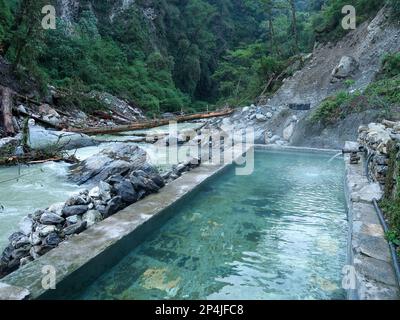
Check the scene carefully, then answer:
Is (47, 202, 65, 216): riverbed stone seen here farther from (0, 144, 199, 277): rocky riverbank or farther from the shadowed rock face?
the shadowed rock face

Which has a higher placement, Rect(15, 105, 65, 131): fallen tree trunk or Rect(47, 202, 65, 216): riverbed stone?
Rect(15, 105, 65, 131): fallen tree trunk

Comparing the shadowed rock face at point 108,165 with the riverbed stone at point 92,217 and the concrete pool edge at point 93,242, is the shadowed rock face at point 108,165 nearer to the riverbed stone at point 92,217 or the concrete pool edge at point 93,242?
the concrete pool edge at point 93,242

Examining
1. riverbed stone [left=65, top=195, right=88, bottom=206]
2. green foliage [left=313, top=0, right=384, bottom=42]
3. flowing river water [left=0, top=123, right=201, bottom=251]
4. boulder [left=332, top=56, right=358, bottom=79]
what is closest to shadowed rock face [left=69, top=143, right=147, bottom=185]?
flowing river water [left=0, top=123, right=201, bottom=251]

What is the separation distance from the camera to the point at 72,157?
29.9ft

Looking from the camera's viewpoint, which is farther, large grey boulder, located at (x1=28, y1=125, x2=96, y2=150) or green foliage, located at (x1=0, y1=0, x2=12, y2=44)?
green foliage, located at (x1=0, y1=0, x2=12, y2=44)

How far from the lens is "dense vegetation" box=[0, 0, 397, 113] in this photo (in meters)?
16.4

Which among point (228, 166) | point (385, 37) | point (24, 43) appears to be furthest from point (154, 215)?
point (385, 37)

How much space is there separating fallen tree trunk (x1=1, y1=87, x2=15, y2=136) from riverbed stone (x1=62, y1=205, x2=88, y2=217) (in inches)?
282

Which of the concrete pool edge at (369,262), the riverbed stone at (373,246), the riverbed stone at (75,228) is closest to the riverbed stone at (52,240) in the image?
the riverbed stone at (75,228)

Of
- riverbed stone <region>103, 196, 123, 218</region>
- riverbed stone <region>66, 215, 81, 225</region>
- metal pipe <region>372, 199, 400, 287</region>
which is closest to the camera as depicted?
metal pipe <region>372, 199, 400, 287</region>

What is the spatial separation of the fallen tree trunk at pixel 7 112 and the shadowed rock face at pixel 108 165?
356cm

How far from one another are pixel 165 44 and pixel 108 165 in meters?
30.0

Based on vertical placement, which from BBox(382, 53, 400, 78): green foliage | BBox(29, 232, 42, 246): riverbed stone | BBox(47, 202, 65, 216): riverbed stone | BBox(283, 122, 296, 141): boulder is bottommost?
BBox(29, 232, 42, 246): riverbed stone
